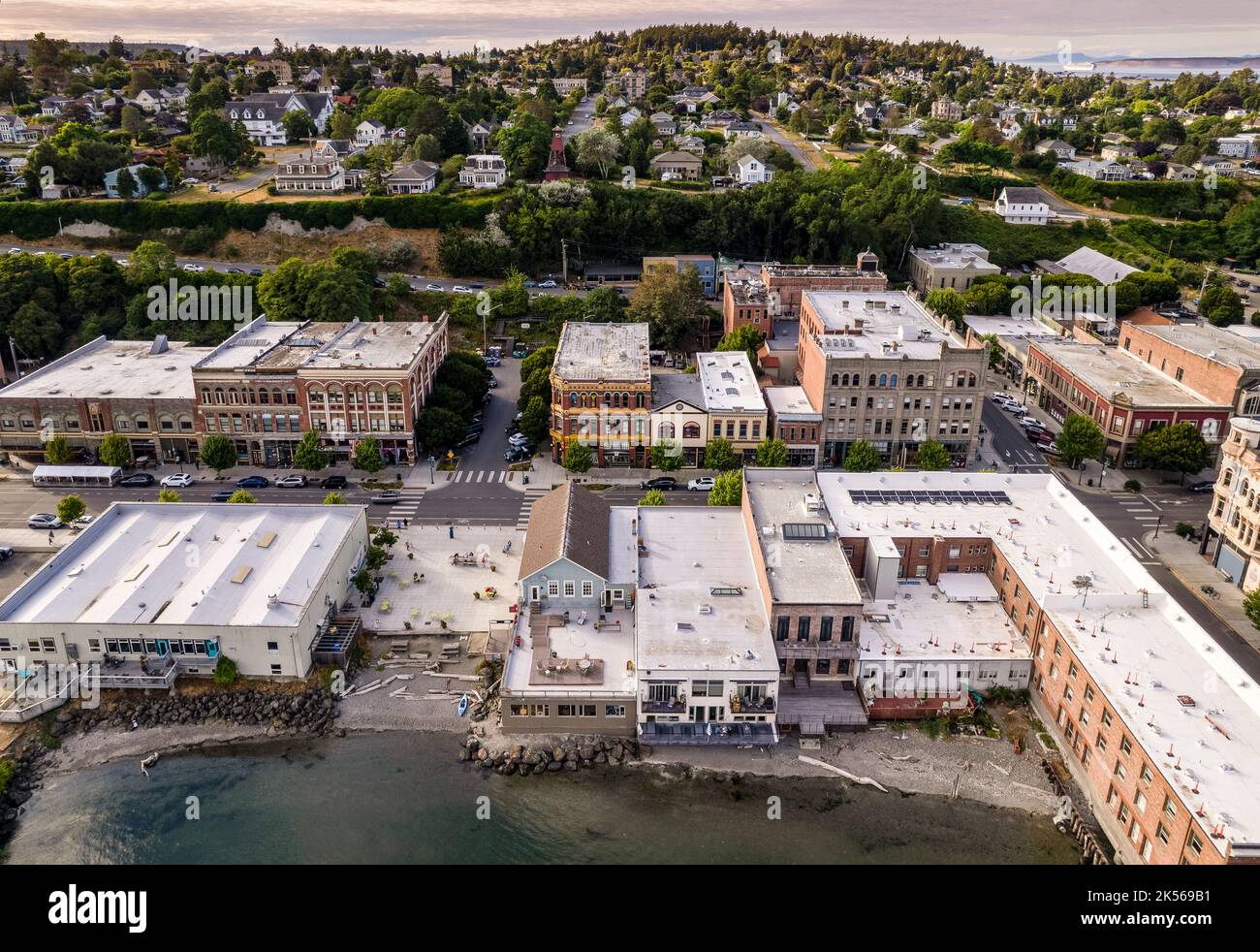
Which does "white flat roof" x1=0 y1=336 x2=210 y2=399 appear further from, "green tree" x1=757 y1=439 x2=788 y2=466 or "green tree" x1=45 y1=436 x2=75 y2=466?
"green tree" x1=757 y1=439 x2=788 y2=466

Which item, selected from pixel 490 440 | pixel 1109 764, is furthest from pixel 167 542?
pixel 1109 764

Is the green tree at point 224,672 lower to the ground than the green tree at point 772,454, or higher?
lower

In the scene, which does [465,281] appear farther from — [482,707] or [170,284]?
[482,707]

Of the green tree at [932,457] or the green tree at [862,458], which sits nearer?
the green tree at [932,457]

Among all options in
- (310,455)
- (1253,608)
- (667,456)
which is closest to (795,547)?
(667,456)

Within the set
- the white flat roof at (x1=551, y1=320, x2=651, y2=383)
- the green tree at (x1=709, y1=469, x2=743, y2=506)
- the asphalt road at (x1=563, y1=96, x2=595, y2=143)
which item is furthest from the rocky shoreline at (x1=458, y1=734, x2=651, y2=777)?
the asphalt road at (x1=563, y1=96, x2=595, y2=143)

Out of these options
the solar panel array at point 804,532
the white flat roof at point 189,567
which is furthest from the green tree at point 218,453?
the solar panel array at point 804,532

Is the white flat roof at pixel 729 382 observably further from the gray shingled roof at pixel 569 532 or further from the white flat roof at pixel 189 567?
the white flat roof at pixel 189 567
